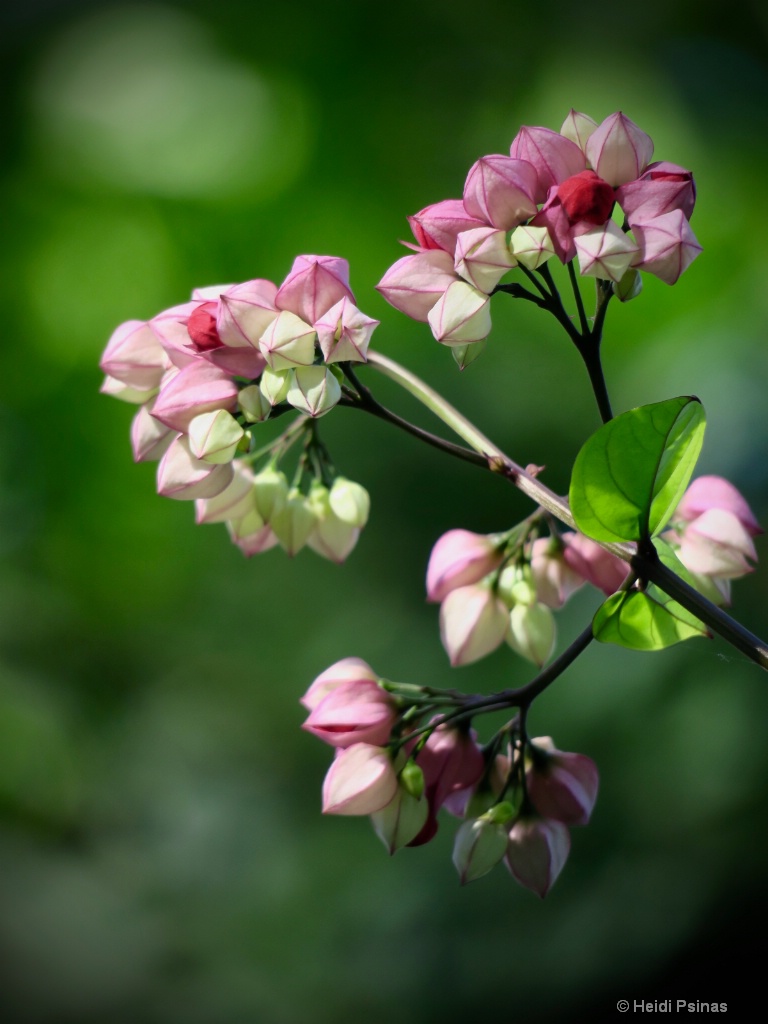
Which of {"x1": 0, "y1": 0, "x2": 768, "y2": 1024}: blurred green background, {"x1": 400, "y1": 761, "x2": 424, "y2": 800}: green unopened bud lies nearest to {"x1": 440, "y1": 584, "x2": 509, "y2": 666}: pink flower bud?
{"x1": 400, "y1": 761, "x2": 424, "y2": 800}: green unopened bud

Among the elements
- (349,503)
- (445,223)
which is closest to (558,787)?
(349,503)

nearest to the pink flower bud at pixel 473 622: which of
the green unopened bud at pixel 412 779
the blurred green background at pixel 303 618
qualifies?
the green unopened bud at pixel 412 779

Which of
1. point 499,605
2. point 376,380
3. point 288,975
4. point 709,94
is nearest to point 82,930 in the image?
point 288,975

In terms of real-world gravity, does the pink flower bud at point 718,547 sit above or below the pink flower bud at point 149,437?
below

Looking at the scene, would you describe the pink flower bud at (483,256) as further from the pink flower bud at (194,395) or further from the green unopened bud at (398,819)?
the green unopened bud at (398,819)

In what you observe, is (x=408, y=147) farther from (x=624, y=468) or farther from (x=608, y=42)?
(x=624, y=468)

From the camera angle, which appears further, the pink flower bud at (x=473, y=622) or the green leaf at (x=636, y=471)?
the pink flower bud at (x=473, y=622)
